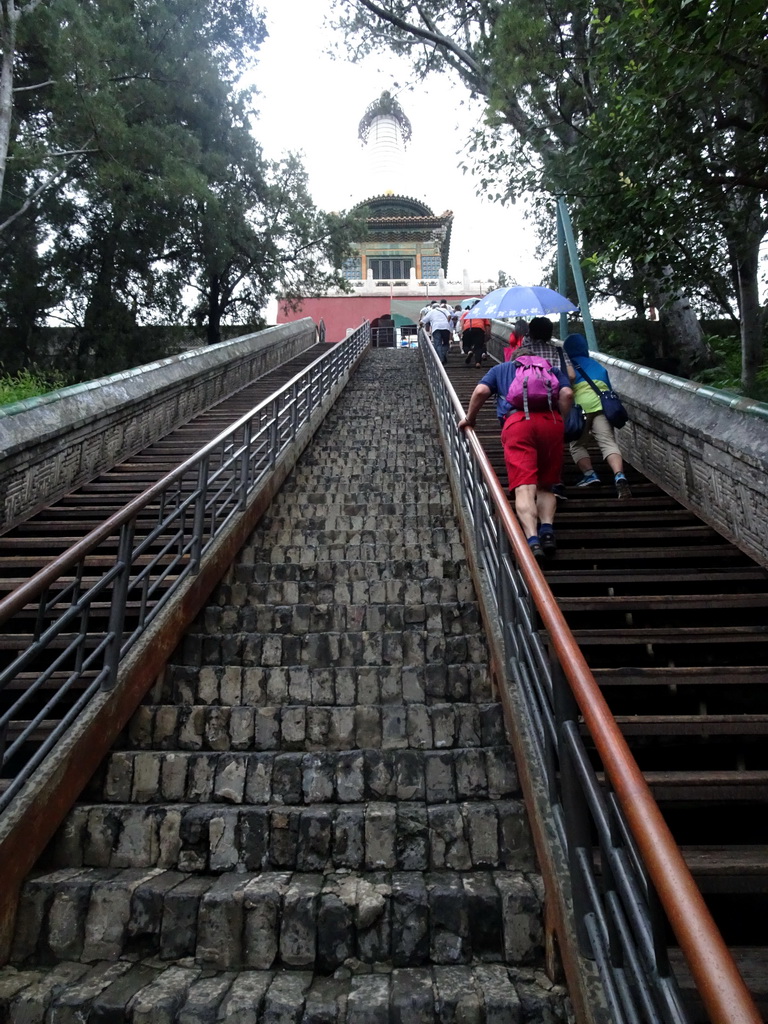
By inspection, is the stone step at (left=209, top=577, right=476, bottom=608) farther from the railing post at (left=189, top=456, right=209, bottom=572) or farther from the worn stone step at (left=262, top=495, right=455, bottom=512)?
the worn stone step at (left=262, top=495, right=455, bottom=512)

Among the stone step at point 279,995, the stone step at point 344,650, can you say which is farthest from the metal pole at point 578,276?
the stone step at point 279,995

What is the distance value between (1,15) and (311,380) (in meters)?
5.84

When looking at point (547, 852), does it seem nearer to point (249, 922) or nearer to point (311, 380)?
point (249, 922)

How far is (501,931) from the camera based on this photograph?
2107mm

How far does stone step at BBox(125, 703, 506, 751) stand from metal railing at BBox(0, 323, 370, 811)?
1.27ft

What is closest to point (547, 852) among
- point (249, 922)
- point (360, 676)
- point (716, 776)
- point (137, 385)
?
point (716, 776)

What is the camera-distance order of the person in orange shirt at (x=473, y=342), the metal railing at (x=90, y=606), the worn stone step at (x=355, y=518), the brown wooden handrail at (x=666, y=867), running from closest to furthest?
the brown wooden handrail at (x=666, y=867), the metal railing at (x=90, y=606), the worn stone step at (x=355, y=518), the person in orange shirt at (x=473, y=342)

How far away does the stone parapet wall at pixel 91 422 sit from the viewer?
5.10 metres

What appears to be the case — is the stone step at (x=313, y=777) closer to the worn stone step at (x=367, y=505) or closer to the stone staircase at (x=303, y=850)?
the stone staircase at (x=303, y=850)

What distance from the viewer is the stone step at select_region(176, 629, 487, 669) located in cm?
338

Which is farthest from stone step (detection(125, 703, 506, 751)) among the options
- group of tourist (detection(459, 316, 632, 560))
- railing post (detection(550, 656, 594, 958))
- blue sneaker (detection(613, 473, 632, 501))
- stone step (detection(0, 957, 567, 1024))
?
blue sneaker (detection(613, 473, 632, 501))

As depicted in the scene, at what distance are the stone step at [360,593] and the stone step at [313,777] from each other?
1.27 metres

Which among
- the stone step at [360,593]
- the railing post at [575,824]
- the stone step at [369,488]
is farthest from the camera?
the stone step at [369,488]

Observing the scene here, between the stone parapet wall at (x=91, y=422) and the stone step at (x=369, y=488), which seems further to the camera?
the stone step at (x=369, y=488)
